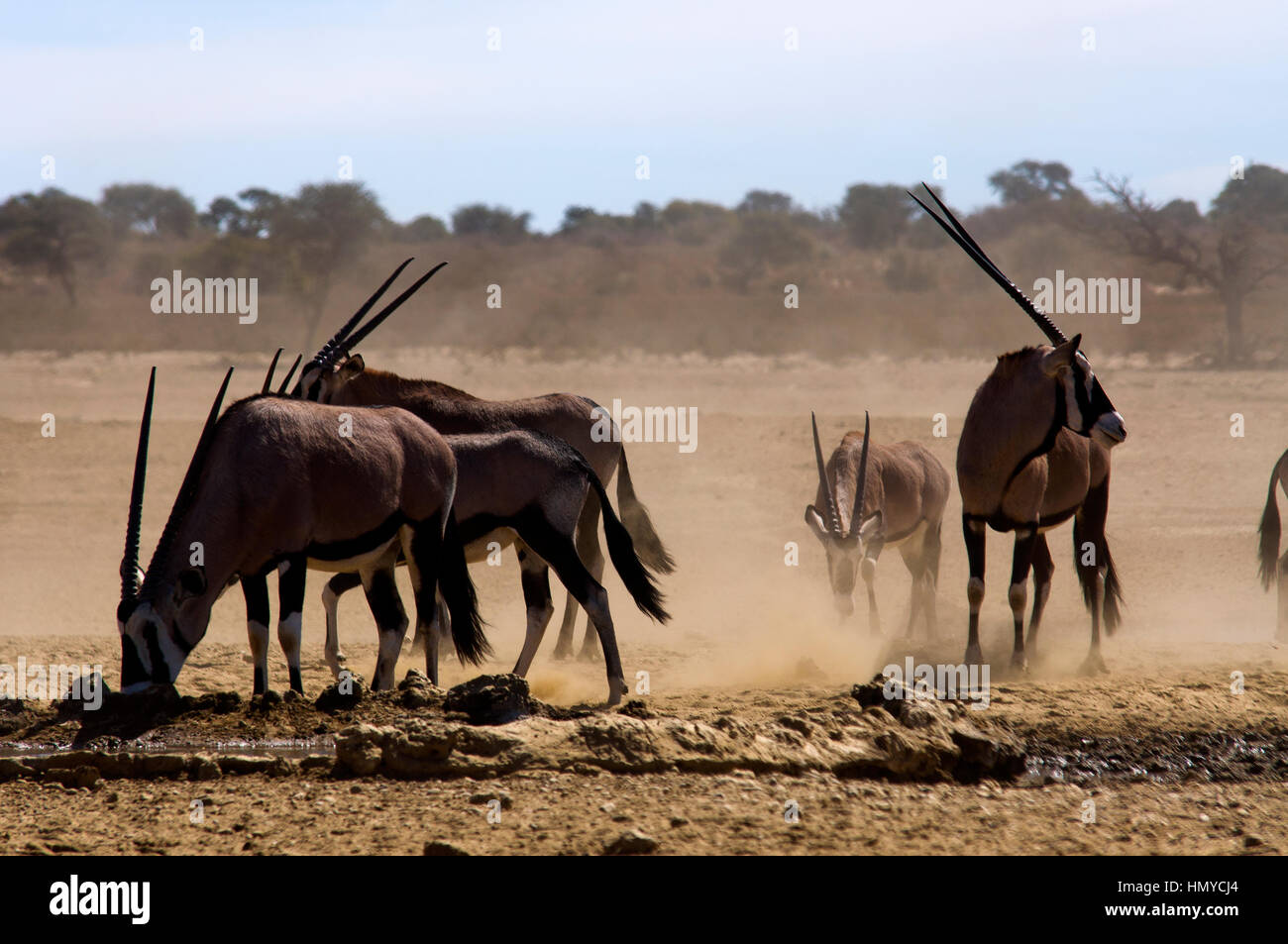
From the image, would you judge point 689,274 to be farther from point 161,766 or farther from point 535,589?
point 161,766

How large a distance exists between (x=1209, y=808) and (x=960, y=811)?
1.16m

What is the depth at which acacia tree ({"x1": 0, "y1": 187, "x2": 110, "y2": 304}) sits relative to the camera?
40.3m

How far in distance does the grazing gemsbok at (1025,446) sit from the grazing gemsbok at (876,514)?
1.26 metres

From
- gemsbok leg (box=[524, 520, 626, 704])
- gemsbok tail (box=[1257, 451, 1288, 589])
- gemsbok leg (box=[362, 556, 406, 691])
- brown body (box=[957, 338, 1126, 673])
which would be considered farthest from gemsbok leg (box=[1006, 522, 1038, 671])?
gemsbok leg (box=[362, 556, 406, 691])

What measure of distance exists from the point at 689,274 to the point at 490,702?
37.9 metres

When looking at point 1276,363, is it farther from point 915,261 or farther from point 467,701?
point 467,701

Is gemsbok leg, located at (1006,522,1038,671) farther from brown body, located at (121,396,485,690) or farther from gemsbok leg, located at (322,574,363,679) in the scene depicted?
gemsbok leg, located at (322,574,363,679)

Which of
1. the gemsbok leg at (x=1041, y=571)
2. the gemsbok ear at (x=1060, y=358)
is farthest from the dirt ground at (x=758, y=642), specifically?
the gemsbok ear at (x=1060, y=358)

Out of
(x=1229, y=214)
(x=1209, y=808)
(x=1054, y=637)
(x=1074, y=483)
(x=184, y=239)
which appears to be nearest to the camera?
(x=1209, y=808)

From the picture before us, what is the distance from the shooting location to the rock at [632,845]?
15.8 feet

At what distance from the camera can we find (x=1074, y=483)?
976 cm

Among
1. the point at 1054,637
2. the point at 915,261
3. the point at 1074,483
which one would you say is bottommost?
the point at 1054,637

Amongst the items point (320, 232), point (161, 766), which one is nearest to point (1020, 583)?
point (161, 766)
